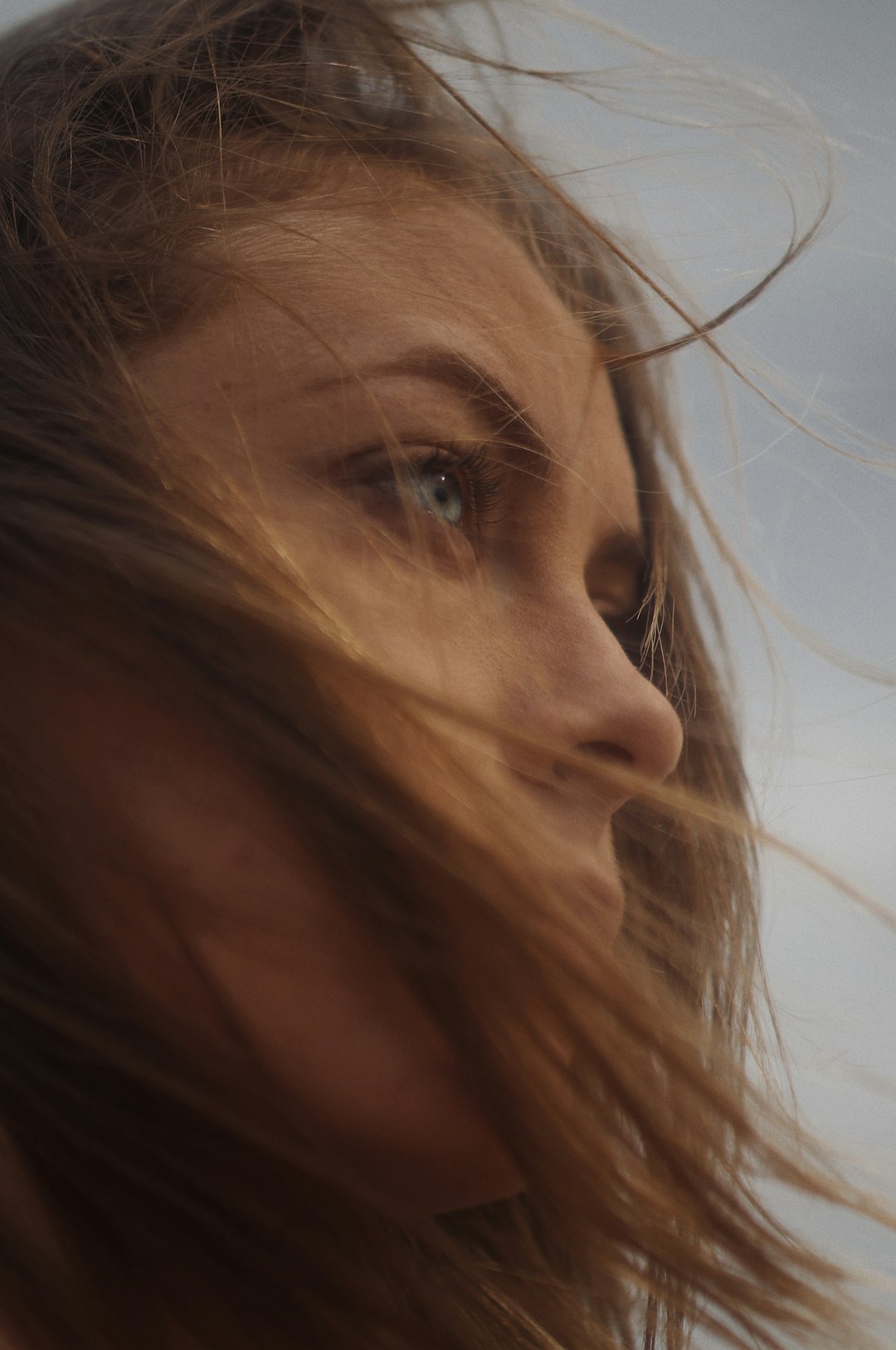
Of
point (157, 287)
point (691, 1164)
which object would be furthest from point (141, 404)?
point (691, 1164)

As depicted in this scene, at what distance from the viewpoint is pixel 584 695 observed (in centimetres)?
38

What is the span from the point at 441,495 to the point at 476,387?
0.04 m

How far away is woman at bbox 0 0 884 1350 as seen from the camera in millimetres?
306

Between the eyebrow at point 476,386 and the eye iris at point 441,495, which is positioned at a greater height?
the eyebrow at point 476,386

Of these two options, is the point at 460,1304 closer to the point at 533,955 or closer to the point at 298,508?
the point at 533,955

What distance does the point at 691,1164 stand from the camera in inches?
13.3

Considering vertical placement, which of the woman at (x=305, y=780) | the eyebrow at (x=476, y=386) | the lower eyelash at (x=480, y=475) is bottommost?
the woman at (x=305, y=780)

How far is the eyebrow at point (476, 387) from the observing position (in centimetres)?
35

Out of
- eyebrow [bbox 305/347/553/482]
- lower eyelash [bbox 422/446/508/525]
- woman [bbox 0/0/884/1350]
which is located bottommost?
woman [bbox 0/0/884/1350]

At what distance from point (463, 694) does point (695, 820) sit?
8.1 inches

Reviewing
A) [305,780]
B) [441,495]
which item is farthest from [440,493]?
[305,780]

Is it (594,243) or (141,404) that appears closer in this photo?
(141,404)

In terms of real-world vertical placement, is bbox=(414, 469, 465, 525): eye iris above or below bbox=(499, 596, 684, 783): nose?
above

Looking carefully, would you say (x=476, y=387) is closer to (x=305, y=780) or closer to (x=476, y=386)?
(x=476, y=386)
